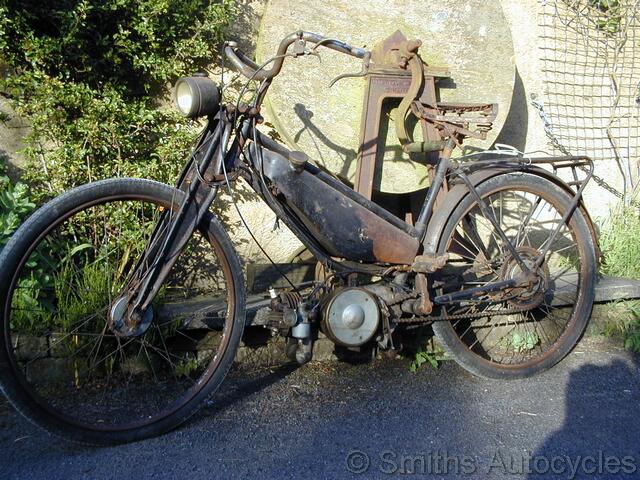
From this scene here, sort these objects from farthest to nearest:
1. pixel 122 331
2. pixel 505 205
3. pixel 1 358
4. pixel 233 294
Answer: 1. pixel 505 205
2. pixel 233 294
3. pixel 122 331
4. pixel 1 358

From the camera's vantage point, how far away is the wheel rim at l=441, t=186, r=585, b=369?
10.1ft

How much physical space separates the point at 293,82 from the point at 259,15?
27.2 inches

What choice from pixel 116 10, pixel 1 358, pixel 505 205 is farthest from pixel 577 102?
pixel 1 358

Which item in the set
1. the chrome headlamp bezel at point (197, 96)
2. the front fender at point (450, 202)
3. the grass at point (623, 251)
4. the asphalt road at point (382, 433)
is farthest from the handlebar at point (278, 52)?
the grass at point (623, 251)

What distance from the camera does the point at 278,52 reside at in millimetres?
2490

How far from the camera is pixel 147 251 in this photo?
92.6 inches

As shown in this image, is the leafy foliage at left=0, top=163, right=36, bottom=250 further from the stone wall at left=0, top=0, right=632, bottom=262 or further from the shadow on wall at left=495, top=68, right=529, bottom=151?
the shadow on wall at left=495, top=68, right=529, bottom=151

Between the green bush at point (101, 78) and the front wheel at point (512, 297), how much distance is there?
1.61 meters

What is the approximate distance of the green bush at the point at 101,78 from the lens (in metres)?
3.02

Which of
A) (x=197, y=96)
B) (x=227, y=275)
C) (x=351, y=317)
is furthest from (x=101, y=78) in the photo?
(x=351, y=317)

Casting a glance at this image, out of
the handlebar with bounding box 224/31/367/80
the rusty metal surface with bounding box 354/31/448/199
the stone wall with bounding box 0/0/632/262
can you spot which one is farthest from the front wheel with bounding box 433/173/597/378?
the handlebar with bounding box 224/31/367/80

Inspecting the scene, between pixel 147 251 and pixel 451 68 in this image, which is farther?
pixel 451 68

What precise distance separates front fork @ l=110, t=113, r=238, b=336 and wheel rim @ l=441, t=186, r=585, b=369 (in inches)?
45.7

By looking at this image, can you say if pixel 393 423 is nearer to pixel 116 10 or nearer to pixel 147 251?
pixel 147 251
